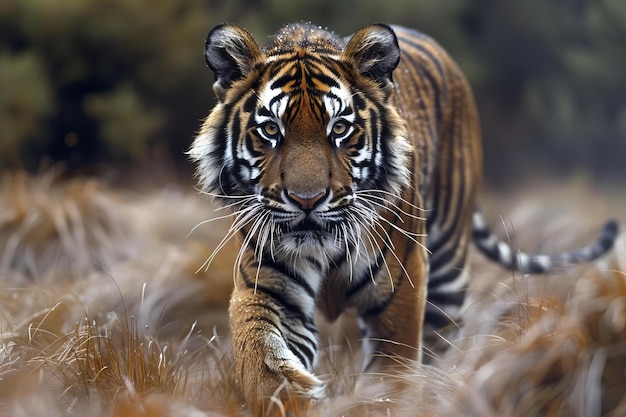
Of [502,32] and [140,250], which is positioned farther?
[502,32]

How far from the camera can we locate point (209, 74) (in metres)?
10.3

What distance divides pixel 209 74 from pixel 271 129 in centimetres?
717

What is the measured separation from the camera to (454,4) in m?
11.1

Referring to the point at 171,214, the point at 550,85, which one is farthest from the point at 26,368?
the point at 550,85

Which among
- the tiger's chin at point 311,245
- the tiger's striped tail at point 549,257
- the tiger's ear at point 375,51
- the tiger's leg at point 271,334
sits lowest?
the tiger's striped tail at point 549,257

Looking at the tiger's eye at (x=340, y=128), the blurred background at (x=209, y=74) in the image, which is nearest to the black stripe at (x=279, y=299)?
the tiger's eye at (x=340, y=128)

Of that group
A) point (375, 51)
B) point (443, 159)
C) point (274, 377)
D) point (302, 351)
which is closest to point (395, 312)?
point (302, 351)

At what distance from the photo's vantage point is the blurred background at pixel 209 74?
31.2 ft

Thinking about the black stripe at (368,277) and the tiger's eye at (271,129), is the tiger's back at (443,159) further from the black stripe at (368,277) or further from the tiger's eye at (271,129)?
the tiger's eye at (271,129)

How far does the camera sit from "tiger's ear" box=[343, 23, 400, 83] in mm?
3488

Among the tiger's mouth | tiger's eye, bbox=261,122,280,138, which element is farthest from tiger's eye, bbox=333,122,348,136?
the tiger's mouth

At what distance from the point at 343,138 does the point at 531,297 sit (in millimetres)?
959

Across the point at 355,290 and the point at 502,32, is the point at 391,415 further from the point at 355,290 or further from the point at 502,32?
the point at 502,32

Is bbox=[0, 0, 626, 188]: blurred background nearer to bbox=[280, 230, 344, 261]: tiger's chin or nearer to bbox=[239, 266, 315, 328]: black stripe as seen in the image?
bbox=[239, 266, 315, 328]: black stripe
